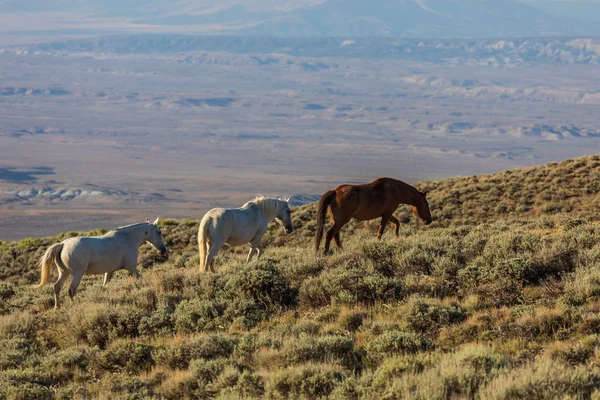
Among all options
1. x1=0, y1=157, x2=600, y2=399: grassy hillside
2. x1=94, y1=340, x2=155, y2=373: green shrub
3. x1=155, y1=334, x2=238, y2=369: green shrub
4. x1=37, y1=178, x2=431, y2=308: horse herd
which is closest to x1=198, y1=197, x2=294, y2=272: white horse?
x1=37, y1=178, x2=431, y2=308: horse herd

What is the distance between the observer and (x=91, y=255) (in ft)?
40.1

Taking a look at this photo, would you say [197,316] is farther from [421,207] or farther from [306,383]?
[421,207]

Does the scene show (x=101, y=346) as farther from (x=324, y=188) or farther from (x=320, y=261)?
(x=324, y=188)

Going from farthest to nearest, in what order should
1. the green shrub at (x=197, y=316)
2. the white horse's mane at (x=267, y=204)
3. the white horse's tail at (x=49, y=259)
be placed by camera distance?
1. the white horse's mane at (x=267, y=204)
2. the white horse's tail at (x=49, y=259)
3. the green shrub at (x=197, y=316)

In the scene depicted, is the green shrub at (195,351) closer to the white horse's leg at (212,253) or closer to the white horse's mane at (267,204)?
the white horse's leg at (212,253)

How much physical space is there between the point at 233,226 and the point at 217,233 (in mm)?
433

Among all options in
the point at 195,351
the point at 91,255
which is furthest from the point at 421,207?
the point at 195,351

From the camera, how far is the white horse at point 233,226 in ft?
44.4

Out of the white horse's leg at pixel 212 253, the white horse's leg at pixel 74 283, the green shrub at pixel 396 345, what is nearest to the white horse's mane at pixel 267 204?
the white horse's leg at pixel 212 253

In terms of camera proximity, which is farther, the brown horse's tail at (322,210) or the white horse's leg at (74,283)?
the brown horse's tail at (322,210)

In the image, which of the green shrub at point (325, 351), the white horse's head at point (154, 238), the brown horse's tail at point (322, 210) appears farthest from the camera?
the brown horse's tail at point (322, 210)

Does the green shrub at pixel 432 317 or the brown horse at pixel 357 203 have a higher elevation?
the brown horse at pixel 357 203

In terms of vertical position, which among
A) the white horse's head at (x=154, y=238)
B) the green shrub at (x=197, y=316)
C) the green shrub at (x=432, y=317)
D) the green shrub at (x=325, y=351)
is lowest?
the green shrub at (x=197, y=316)

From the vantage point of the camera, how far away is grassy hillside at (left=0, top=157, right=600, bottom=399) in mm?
6906
